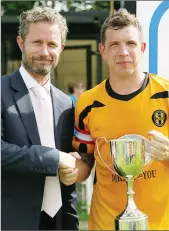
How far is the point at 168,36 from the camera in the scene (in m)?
2.52

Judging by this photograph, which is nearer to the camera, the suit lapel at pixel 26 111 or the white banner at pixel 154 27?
the suit lapel at pixel 26 111

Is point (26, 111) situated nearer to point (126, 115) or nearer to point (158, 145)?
point (126, 115)

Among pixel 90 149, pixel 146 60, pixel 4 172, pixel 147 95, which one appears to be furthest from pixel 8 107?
pixel 146 60

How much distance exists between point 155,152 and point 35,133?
519mm

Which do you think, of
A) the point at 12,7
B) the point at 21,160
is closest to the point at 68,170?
the point at 21,160

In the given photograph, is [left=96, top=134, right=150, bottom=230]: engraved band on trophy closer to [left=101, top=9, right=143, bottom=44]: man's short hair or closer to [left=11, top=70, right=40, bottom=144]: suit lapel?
[left=11, top=70, right=40, bottom=144]: suit lapel

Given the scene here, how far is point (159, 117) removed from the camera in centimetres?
209

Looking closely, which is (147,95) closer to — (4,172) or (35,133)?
(35,133)

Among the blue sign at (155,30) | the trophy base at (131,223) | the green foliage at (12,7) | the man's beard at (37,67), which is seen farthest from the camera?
the green foliage at (12,7)

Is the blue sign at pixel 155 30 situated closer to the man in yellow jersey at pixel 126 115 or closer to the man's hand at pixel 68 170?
the man in yellow jersey at pixel 126 115

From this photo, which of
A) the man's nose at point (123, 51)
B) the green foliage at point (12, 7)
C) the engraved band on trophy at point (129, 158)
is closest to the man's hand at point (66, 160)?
Result: the engraved band on trophy at point (129, 158)

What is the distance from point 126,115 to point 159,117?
0.14 metres

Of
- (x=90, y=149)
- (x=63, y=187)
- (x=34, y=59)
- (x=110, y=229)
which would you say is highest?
(x=34, y=59)

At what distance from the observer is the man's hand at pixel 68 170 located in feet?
6.70
